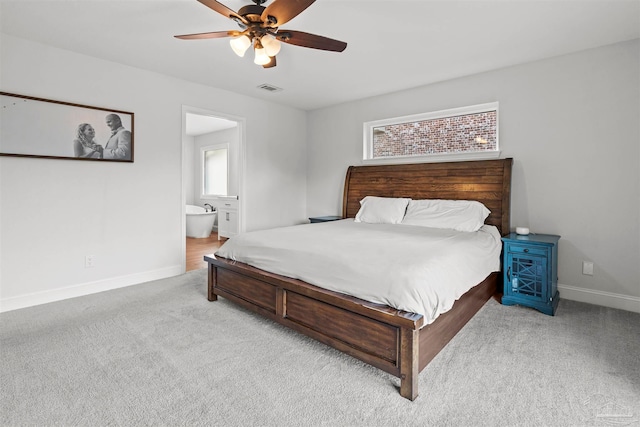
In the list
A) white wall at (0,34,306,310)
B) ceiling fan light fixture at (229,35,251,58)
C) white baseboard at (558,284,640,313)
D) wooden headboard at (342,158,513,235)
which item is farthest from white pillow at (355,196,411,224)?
ceiling fan light fixture at (229,35,251,58)

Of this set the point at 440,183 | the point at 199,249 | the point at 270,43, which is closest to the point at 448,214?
the point at 440,183

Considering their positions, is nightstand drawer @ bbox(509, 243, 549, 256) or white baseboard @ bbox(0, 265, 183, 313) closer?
nightstand drawer @ bbox(509, 243, 549, 256)

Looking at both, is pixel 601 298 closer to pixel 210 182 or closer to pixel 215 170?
pixel 215 170

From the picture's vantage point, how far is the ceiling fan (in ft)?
6.43

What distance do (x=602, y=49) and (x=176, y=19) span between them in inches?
151

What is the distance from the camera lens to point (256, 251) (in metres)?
2.74

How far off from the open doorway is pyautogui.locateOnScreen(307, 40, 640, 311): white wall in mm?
4254

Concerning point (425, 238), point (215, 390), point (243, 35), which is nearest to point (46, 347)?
point (215, 390)

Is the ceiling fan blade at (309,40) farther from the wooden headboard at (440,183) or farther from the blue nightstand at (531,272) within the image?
the blue nightstand at (531,272)

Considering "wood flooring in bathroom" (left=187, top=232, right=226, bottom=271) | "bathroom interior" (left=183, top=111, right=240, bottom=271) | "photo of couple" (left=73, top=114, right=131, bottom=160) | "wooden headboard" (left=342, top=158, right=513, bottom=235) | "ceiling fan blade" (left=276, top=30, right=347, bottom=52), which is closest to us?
"ceiling fan blade" (left=276, top=30, right=347, bottom=52)

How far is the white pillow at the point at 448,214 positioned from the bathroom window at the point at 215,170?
5.14m

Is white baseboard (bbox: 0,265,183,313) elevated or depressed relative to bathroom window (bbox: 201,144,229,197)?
depressed

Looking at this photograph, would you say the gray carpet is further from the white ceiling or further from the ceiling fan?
the white ceiling

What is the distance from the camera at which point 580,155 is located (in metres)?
3.20
